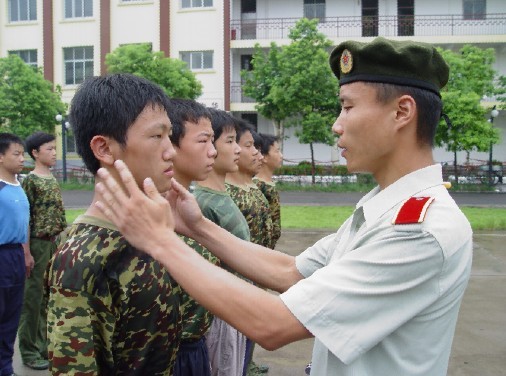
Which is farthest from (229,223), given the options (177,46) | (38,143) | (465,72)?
(177,46)

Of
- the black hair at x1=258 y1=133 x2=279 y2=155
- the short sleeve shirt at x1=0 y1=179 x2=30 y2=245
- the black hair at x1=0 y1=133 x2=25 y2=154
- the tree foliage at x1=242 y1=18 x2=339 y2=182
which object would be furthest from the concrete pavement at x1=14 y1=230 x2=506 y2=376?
the tree foliage at x1=242 y1=18 x2=339 y2=182

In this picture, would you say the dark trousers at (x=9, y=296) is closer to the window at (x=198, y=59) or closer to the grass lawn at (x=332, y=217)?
the grass lawn at (x=332, y=217)

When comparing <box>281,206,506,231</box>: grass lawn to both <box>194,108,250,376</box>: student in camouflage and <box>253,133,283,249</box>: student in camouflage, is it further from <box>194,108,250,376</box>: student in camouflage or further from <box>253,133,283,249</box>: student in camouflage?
<box>194,108,250,376</box>: student in camouflage

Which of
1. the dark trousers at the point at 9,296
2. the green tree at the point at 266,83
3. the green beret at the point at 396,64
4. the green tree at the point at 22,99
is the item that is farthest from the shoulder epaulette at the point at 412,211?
the green tree at the point at 22,99

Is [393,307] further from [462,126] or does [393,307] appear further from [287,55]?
[287,55]

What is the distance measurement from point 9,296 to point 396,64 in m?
3.47

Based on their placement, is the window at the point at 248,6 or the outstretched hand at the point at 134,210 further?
the window at the point at 248,6

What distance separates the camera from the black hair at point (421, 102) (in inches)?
60.7

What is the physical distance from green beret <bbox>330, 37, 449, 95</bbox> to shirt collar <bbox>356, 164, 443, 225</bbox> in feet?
0.73

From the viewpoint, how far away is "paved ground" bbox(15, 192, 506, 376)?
4309mm

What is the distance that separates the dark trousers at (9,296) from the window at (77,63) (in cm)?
2190

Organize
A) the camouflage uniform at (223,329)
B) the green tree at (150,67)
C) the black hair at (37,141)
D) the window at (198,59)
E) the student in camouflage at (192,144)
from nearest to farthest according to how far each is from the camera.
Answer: the student in camouflage at (192,144), the camouflage uniform at (223,329), the black hair at (37,141), the green tree at (150,67), the window at (198,59)

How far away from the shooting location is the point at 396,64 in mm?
1538

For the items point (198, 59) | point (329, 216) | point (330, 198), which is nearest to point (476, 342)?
point (329, 216)
